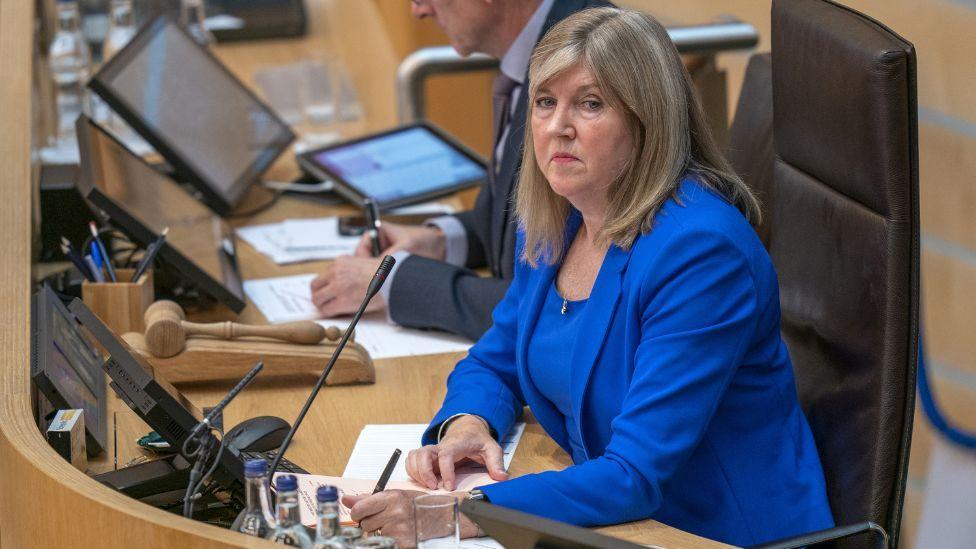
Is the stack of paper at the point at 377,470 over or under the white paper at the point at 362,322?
over

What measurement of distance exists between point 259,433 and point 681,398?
24.6 inches

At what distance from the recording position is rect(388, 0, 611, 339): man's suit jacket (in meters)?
2.40

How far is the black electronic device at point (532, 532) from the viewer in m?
1.25

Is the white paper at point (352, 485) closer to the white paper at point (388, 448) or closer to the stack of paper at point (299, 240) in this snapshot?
the white paper at point (388, 448)

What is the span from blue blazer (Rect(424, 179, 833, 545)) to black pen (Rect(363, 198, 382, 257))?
2.81 ft

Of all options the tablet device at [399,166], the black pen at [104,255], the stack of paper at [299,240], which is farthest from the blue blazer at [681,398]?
the tablet device at [399,166]

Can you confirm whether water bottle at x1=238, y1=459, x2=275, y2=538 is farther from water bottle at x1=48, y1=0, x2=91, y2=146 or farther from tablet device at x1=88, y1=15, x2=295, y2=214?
water bottle at x1=48, y1=0, x2=91, y2=146

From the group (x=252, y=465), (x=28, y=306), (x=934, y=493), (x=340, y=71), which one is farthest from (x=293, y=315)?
(x=340, y=71)

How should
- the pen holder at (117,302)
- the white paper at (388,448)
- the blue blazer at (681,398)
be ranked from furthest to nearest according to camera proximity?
the pen holder at (117,302)
the white paper at (388,448)
the blue blazer at (681,398)

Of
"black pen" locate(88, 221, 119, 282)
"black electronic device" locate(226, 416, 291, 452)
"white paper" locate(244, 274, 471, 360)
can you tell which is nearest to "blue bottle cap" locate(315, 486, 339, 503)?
"black electronic device" locate(226, 416, 291, 452)

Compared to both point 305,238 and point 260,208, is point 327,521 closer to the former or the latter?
point 305,238

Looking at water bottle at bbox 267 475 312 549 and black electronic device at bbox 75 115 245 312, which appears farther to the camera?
black electronic device at bbox 75 115 245 312

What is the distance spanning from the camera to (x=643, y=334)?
1.68 meters

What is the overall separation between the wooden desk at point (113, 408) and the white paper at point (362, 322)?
47mm
